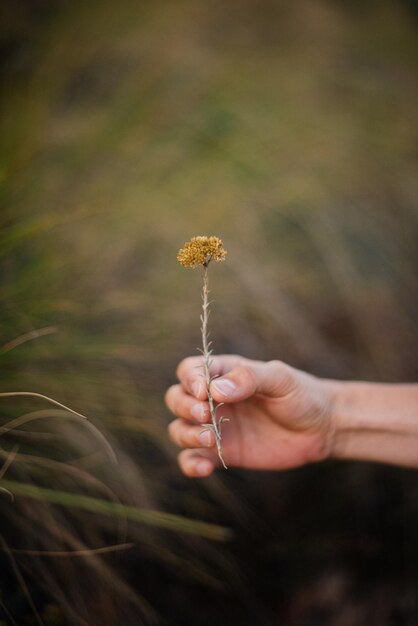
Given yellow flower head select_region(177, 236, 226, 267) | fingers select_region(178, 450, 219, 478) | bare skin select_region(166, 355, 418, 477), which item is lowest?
fingers select_region(178, 450, 219, 478)

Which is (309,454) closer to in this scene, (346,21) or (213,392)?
(213,392)

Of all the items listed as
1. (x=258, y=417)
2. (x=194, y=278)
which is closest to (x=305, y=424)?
(x=258, y=417)

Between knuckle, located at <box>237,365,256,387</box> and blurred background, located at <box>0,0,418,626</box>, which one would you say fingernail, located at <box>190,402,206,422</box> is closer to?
knuckle, located at <box>237,365,256,387</box>

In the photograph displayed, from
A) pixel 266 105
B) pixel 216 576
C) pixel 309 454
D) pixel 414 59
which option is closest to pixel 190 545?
pixel 216 576

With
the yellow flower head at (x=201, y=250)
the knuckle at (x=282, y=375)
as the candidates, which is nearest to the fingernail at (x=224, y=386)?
the knuckle at (x=282, y=375)

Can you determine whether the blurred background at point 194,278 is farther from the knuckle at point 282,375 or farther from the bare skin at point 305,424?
the knuckle at point 282,375

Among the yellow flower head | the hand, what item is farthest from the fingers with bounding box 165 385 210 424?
the yellow flower head
